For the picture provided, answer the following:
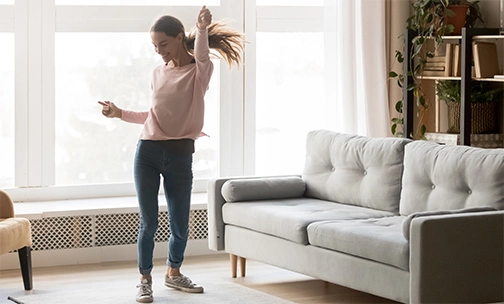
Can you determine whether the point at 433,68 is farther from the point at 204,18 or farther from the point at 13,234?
the point at 13,234

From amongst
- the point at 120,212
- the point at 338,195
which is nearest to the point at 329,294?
the point at 338,195

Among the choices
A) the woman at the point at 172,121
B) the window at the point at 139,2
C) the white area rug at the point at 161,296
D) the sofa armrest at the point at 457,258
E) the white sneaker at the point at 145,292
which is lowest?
the white area rug at the point at 161,296

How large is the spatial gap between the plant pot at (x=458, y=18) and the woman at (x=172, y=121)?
1.91 meters

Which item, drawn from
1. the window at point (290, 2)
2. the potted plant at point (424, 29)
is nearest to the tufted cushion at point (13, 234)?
the window at point (290, 2)

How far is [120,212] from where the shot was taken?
18.0 ft

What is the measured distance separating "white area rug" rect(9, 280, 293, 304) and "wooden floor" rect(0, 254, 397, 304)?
13 cm

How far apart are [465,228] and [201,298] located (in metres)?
1.40

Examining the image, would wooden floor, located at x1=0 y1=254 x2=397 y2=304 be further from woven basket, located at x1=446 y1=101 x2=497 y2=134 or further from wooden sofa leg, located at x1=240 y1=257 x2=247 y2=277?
woven basket, located at x1=446 y1=101 x2=497 y2=134

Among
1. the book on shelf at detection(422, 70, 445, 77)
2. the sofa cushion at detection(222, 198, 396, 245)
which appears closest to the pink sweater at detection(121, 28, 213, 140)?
the sofa cushion at detection(222, 198, 396, 245)

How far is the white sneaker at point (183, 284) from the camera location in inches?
181

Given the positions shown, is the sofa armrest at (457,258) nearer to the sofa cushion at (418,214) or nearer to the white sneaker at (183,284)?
the sofa cushion at (418,214)

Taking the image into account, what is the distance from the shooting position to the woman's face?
4.33m

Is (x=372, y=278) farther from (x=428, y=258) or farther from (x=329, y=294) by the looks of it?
(x=329, y=294)

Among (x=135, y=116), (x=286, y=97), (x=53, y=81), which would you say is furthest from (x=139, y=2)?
(x=135, y=116)
